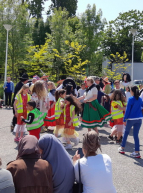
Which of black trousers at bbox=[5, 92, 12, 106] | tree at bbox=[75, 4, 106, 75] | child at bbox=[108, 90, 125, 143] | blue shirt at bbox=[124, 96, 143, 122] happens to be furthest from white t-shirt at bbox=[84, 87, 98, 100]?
tree at bbox=[75, 4, 106, 75]

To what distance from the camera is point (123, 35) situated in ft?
183

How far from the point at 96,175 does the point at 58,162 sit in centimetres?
45

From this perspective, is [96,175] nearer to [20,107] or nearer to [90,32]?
[20,107]

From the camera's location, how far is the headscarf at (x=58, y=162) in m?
3.05

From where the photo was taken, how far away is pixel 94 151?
3.25 m

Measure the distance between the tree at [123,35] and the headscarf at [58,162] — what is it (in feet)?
176

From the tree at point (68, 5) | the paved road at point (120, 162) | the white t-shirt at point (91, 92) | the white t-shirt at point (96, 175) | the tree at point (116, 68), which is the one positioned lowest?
the paved road at point (120, 162)

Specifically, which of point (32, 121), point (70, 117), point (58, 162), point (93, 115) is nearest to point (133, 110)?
point (70, 117)

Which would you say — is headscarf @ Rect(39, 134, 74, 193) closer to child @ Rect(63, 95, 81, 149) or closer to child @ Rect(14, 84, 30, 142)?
child @ Rect(63, 95, 81, 149)

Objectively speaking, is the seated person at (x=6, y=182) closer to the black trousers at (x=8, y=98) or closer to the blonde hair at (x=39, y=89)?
the blonde hair at (x=39, y=89)

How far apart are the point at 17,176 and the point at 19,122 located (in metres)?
5.35

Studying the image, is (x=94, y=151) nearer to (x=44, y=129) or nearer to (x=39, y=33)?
(x=44, y=129)

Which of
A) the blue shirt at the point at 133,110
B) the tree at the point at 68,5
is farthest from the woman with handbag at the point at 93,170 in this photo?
the tree at the point at 68,5

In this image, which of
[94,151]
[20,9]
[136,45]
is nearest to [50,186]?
[94,151]
